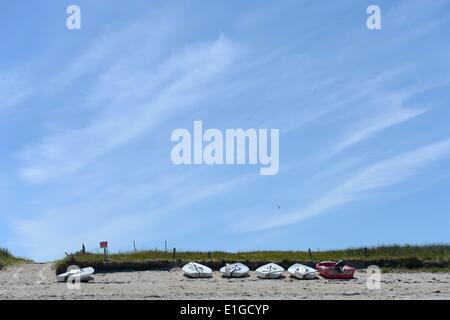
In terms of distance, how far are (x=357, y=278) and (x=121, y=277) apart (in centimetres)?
1374

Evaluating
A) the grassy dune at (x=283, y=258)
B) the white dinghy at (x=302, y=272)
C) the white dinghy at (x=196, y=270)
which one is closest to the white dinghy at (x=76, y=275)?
the grassy dune at (x=283, y=258)

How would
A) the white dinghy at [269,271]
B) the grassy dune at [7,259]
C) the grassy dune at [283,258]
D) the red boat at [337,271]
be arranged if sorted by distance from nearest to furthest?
the white dinghy at [269,271] < the red boat at [337,271] < the grassy dune at [283,258] < the grassy dune at [7,259]

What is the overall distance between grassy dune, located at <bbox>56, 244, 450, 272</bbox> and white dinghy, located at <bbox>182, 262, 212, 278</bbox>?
2.55 m

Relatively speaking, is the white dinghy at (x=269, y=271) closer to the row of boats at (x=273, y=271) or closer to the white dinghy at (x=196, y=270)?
the row of boats at (x=273, y=271)

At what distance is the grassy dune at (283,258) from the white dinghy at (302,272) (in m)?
3.36

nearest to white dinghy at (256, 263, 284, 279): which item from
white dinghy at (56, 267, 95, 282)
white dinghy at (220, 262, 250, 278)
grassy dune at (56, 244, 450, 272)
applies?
white dinghy at (220, 262, 250, 278)

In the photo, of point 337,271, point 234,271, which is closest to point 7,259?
point 234,271

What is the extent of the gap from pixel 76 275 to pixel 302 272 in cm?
1285

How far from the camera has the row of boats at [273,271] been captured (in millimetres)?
46344

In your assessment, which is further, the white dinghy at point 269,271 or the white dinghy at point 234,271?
the white dinghy at point 234,271

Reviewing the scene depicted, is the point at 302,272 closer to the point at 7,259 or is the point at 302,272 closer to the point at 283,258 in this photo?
the point at 283,258
